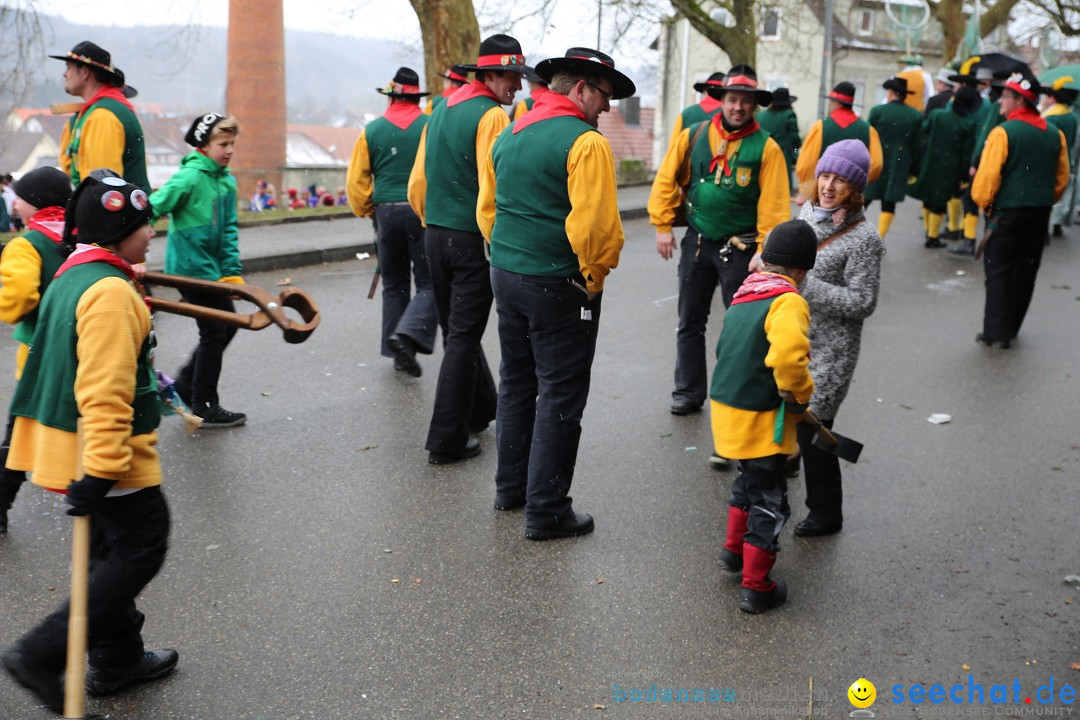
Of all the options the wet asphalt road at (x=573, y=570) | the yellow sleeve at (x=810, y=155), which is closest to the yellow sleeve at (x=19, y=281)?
the wet asphalt road at (x=573, y=570)

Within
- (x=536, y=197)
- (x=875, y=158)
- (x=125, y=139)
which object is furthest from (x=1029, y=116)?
(x=125, y=139)

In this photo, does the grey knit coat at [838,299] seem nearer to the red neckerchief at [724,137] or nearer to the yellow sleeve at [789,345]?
the yellow sleeve at [789,345]

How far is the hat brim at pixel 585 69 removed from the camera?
4.48m

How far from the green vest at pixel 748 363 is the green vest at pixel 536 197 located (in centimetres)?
81

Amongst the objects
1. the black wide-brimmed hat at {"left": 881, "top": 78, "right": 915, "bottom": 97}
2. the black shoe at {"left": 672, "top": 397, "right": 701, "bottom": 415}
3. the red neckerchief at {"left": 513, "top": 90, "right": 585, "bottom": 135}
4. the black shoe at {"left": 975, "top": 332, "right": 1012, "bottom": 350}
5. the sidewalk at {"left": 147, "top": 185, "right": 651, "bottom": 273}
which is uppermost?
the black wide-brimmed hat at {"left": 881, "top": 78, "right": 915, "bottom": 97}

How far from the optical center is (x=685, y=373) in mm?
6664

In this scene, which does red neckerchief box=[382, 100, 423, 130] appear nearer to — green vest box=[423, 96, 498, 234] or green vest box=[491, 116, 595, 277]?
green vest box=[423, 96, 498, 234]

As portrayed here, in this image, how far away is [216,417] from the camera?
6199 mm

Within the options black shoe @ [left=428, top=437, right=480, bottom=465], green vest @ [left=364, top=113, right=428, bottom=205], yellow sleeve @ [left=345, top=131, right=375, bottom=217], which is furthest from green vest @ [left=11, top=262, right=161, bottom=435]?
yellow sleeve @ [left=345, top=131, right=375, bottom=217]

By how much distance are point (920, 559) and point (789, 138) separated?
889 cm

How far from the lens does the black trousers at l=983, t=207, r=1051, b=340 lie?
27.5ft

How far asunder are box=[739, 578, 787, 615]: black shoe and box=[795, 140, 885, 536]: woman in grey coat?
0.78m

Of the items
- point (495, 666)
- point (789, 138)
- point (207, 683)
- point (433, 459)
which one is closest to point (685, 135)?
point (433, 459)

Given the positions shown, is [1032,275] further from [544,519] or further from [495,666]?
[495,666]
